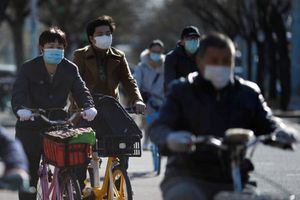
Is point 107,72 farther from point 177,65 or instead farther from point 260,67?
point 260,67

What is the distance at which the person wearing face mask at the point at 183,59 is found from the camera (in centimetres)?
1038

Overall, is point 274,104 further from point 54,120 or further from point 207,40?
point 207,40

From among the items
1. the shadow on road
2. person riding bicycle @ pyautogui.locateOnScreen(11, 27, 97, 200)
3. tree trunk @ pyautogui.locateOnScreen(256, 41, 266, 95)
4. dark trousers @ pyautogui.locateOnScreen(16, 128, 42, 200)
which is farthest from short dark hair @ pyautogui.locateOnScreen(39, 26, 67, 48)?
tree trunk @ pyautogui.locateOnScreen(256, 41, 266, 95)

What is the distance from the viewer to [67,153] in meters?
7.49

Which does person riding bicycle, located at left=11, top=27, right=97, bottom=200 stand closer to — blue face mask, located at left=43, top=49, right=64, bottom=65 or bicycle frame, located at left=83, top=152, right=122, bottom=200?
blue face mask, located at left=43, top=49, right=64, bottom=65

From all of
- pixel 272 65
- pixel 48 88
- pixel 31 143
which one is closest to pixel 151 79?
pixel 48 88

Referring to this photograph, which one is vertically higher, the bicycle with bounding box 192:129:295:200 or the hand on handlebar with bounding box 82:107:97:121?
the hand on handlebar with bounding box 82:107:97:121

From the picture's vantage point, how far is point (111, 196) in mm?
8453

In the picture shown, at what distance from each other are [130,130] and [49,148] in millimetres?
1005

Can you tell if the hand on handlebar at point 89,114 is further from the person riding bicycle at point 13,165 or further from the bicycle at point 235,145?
the person riding bicycle at point 13,165

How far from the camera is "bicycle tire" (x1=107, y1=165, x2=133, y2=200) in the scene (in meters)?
8.23

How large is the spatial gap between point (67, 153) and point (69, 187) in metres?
0.39

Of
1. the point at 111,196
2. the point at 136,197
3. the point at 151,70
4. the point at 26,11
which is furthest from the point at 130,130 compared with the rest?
the point at 26,11

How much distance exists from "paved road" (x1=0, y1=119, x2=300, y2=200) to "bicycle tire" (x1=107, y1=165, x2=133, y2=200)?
163 cm
